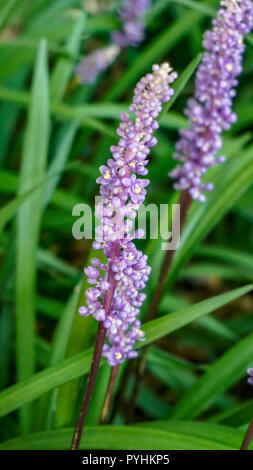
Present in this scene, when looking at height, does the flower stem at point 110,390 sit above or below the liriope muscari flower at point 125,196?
below

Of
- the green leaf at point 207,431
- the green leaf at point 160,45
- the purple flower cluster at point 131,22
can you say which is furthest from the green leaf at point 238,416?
the purple flower cluster at point 131,22

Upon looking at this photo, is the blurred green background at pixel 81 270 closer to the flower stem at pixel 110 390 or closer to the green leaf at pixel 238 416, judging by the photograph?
the green leaf at pixel 238 416

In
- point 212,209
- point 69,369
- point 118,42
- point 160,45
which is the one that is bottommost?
point 69,369

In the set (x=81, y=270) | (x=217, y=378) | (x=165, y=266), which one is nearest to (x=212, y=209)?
(x=165, y=266)

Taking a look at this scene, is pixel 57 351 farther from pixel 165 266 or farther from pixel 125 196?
pixel 125 196

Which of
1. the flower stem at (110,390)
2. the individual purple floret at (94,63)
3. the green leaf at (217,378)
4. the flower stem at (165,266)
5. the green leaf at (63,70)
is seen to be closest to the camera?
the flower stem at (110,390)
